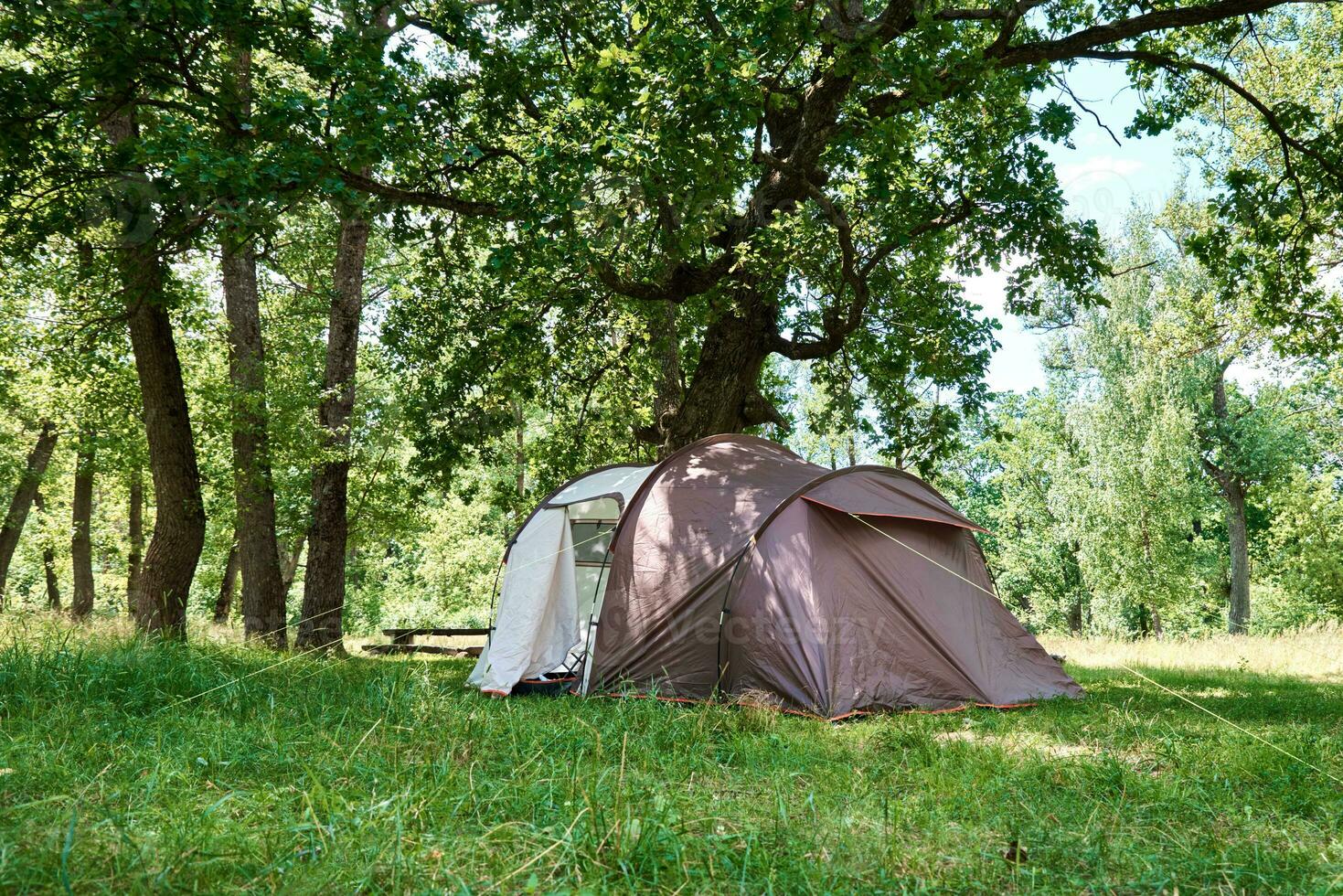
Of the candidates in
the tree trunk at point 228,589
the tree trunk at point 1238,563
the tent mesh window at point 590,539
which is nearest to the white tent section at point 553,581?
the tent mesh window at point 590,539

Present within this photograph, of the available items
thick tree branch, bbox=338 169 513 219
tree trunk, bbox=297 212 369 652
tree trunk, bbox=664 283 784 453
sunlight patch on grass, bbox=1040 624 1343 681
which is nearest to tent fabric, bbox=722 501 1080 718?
tree trunk, bbox=664 283 784 453

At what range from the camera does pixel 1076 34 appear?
8.08m

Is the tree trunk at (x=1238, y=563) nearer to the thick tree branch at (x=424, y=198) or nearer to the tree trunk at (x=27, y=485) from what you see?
the thick tree branch at (x=424, y=198)

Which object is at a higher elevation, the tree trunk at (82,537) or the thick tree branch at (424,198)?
the thick tree branch at (424,198)

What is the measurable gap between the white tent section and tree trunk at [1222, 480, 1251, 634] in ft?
67.3

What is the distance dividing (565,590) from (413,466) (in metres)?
4.16

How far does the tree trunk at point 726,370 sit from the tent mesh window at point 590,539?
1753 mm

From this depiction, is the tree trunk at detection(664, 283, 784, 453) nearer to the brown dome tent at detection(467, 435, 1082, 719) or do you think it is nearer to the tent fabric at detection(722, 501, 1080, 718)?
the brown dome tent at detection(467, 435, 1082, 719)

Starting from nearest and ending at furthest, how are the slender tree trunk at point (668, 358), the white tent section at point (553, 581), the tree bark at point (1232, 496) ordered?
the white tent section at point (553, 581) < the slender tree trunk at point (668, 358) < the tree bark at point (1232, 496)

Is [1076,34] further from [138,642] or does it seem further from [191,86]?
[138,642]

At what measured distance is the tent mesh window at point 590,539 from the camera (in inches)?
319

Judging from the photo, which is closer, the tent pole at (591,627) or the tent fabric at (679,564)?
the tent fabric at (679,564)

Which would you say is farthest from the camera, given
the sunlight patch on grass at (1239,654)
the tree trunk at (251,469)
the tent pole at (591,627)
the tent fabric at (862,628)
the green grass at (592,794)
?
the sunlight patch on grass at (1239,654)

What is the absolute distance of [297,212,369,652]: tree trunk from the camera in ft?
34.0
